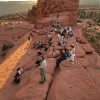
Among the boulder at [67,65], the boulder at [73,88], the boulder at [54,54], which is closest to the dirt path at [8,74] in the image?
the boulder at [54,54]

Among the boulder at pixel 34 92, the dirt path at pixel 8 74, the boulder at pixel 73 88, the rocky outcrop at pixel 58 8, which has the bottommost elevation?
the dirt path at pixel 8 74

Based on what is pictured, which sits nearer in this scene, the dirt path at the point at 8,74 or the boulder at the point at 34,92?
the boulder at the point at 34,92

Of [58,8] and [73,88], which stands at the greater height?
[58,8]

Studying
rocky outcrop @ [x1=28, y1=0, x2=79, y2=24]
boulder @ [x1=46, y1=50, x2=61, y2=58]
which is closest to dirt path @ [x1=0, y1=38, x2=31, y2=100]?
boulder @ [x1=46, y1=50, x2=61, y2=58]

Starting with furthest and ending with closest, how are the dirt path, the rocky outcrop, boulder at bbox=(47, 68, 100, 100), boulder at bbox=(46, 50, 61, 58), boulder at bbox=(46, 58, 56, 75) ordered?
the rocky outcrop
boulder at bbox=(46, 50, 61, 58)
the dirt path
boulder at bbox=(46, 58, 56, 75)
boulder at bbox=(47, 68, 100, 100)

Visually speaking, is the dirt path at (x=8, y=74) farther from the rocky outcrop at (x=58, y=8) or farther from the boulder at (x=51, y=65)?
the rocky outcrop at (x=58, y=8)

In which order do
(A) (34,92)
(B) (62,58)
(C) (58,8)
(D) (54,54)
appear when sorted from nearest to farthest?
(A) (34,92), (B) (62,58), (D) (54,54), (C) (58,8)

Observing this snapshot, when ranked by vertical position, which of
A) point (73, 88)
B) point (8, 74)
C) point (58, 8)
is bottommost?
point (8, 74)

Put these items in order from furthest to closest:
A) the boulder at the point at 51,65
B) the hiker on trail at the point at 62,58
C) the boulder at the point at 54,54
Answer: the boulder at the point at 54,54 < the hiker on trail at the point at 62,58 < the boulder at the point at 51,65

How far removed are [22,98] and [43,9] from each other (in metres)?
30.3

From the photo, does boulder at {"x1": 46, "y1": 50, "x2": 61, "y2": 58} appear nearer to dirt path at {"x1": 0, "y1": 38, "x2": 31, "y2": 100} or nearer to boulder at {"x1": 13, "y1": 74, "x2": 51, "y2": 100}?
dirt path at {"x1": 0, "y1": 38, "x2": 31, "y2": 100}

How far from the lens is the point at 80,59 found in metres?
27.0

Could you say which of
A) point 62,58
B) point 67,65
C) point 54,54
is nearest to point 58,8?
point 54,54

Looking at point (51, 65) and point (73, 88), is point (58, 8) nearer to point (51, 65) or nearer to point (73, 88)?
point (51, 65)
